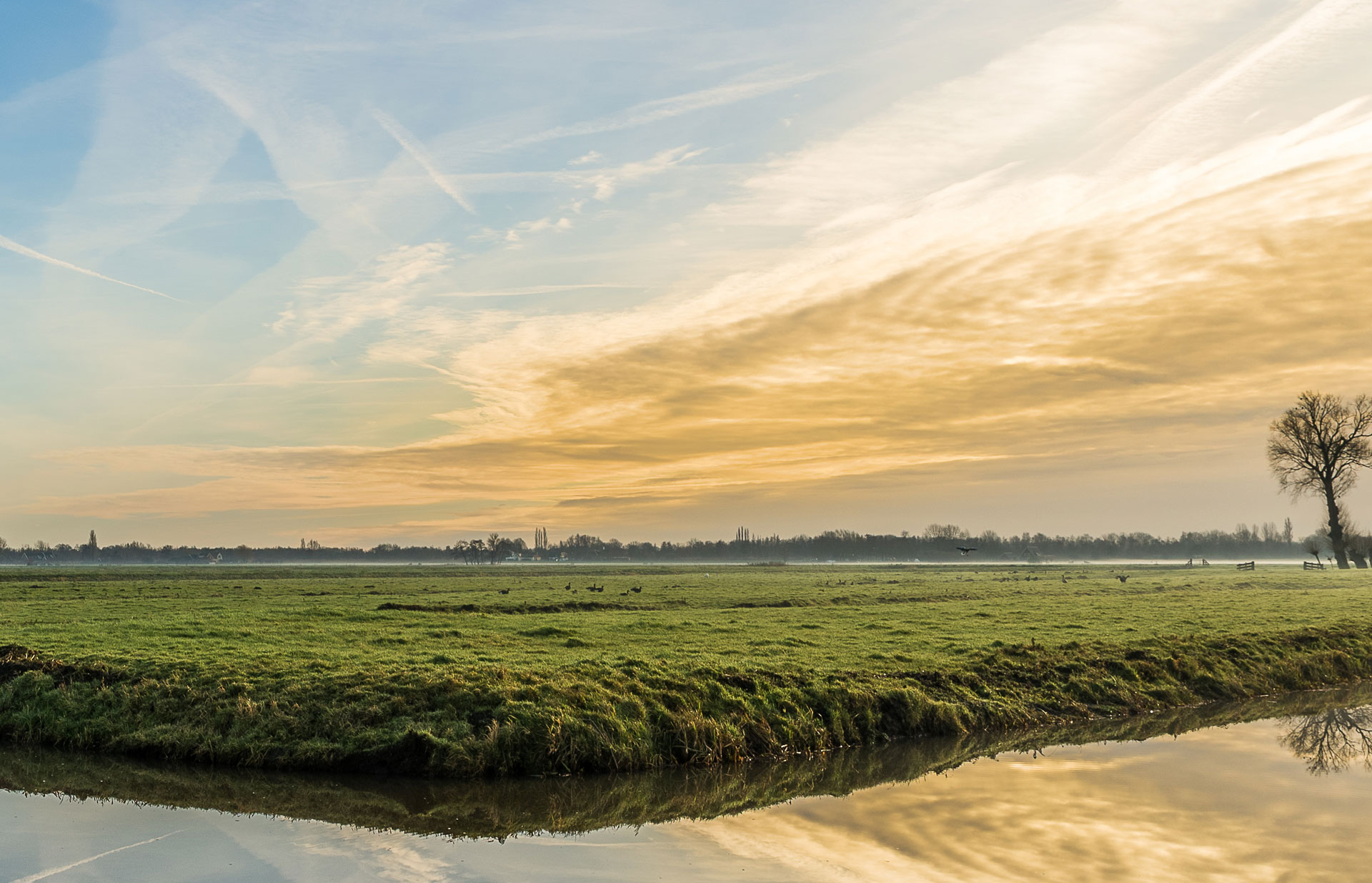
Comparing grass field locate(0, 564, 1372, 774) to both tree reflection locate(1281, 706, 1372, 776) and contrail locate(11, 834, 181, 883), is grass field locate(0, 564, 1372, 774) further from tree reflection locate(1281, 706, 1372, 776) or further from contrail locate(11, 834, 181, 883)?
contrail locate(11, 834, 181, 883)

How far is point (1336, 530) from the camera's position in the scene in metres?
117

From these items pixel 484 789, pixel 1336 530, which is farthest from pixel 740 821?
pixel 1336 530

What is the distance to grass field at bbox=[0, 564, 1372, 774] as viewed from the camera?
21938mm

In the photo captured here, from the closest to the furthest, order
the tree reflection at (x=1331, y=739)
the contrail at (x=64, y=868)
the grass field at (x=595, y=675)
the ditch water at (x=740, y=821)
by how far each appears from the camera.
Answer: the contrail at (x=64, y=868) < the ditch water at (x=740, y=821) < the grass field at (x=595, y=675) < the tree reflection at (x=1331, y=739)

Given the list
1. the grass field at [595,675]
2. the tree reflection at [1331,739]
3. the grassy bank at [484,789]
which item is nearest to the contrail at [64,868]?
the grassy bank at [484,789]

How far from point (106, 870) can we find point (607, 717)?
416 inches

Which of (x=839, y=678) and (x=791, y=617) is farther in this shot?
(x=791, y=617)

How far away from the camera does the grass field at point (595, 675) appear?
21.9 m

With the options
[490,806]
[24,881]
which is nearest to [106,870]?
[24,881]

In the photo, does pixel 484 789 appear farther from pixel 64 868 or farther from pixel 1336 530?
pixel 1336 530

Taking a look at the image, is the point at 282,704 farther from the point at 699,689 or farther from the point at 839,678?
the point at 839,678

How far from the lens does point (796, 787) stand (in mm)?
20109

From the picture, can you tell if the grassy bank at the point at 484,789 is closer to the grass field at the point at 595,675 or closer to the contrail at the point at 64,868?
the grass field at the point at 595,675

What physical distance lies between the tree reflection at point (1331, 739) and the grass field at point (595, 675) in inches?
137
